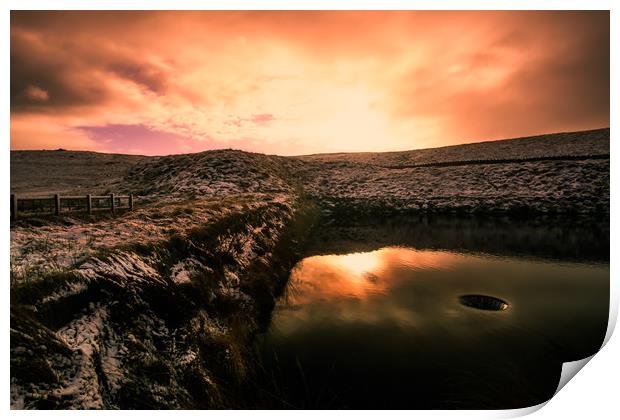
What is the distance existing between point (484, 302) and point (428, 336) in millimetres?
4301

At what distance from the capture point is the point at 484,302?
41.1 feet

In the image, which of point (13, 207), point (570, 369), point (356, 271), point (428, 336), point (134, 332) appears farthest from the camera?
point (356, 271)

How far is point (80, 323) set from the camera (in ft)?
19.8

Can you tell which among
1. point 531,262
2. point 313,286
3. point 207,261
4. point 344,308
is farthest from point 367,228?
point 207,261

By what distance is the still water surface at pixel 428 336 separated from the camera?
304 inches

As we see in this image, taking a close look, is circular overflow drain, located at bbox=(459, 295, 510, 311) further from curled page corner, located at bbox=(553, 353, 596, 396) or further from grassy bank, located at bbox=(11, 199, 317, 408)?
grassy bank, located at bbox=(11, 199, 317, 408)

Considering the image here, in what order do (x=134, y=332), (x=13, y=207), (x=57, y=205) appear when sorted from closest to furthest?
(x=134, y=332)
(x=13, y=207)
(x=57, y=205)

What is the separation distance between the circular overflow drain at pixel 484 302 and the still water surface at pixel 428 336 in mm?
182

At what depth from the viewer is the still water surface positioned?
7719 mm

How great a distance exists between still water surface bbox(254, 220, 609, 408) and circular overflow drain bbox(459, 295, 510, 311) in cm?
18

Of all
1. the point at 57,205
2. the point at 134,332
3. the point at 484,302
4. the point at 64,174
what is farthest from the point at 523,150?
the point at 64,174

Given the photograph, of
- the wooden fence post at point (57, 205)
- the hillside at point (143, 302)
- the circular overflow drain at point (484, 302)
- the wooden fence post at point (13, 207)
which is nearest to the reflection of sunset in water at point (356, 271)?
the hillside at point (143, 302)

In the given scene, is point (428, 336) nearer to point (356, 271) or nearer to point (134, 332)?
point (356, 271)

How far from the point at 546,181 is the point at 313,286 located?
4062 centimetres
